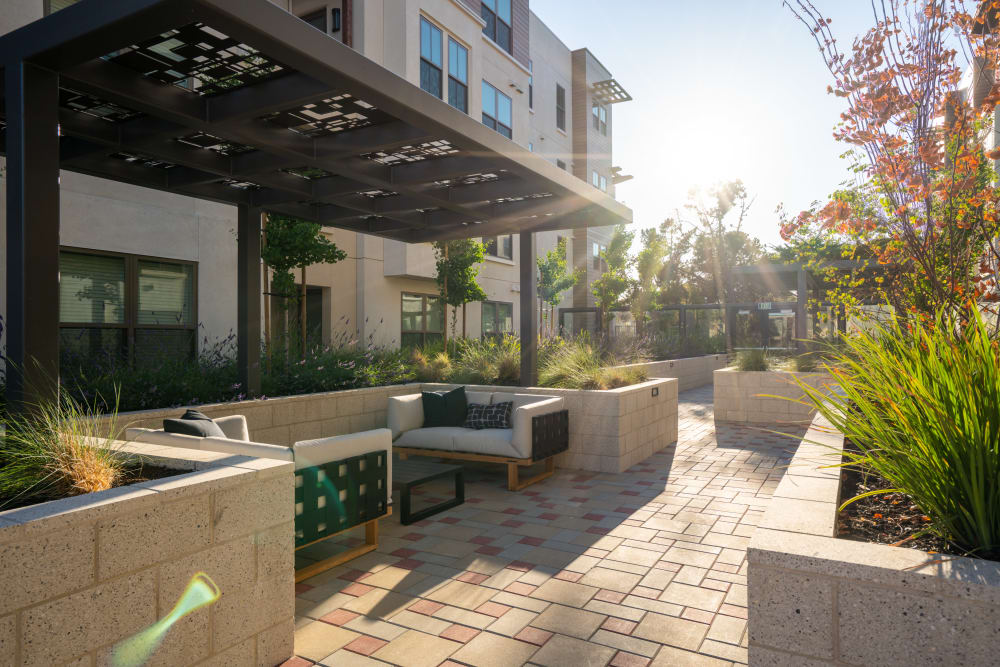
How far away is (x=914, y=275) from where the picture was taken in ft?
14.3

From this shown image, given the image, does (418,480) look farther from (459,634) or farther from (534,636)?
(534,636)

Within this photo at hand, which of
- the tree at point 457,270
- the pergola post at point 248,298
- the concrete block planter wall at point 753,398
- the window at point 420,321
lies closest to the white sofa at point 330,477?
the pergola post at point 248,298

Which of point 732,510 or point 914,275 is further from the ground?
point 914,275

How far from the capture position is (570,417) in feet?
22.4

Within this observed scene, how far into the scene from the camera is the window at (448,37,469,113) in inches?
519

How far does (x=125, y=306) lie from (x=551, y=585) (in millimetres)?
7217

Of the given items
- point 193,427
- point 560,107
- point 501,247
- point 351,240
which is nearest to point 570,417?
point 193,427

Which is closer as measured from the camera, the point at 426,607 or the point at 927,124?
the point at 426,607

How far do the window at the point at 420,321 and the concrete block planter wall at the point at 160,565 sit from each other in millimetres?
10666

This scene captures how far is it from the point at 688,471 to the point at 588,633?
12.7ft

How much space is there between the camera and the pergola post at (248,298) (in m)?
6.14

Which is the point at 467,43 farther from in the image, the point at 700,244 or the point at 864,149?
the point at 700,244

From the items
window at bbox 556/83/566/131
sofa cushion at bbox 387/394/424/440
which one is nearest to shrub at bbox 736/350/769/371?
sofa cushion at bbox 387/394/424/440

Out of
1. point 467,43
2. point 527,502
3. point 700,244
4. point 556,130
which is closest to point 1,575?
point 527,502
